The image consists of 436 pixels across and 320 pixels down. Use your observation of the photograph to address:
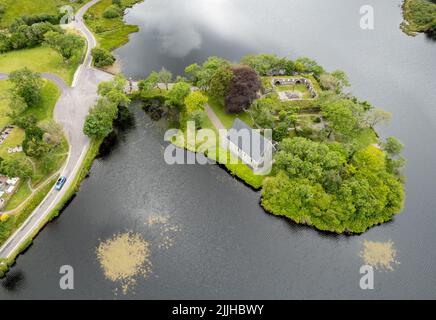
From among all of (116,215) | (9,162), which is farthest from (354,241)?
(9,162)

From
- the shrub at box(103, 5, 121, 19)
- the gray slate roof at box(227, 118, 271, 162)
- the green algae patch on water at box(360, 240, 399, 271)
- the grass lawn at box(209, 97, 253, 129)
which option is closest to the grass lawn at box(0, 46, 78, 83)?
the shrub at box(103, 5, 121, 19)

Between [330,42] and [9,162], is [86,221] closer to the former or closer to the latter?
[9,162]

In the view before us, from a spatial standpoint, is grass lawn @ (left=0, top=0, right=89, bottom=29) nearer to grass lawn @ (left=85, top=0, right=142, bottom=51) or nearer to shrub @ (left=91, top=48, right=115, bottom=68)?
grass lawn @ (left=85, top=0, right=142, bottom=51)

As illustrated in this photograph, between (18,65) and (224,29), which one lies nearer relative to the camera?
(18,65)

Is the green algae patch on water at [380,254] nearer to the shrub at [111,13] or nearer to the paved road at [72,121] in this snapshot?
the paved road at [72,121]

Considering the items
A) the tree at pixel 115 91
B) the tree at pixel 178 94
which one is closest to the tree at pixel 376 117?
the tree at pixel 178 94

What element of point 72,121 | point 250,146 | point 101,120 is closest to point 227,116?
point 250,146
